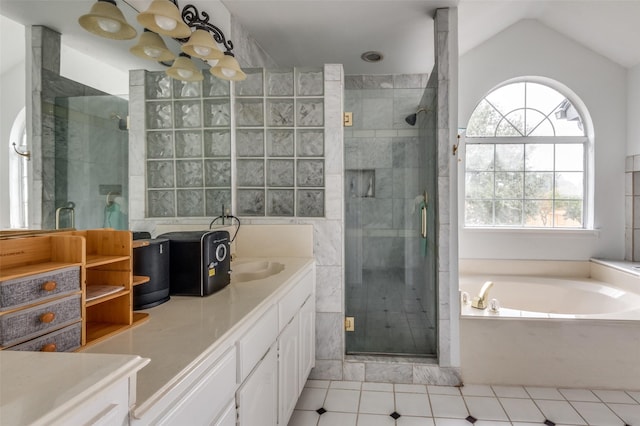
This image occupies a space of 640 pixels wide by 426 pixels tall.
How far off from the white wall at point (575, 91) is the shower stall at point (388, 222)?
3.77 feet

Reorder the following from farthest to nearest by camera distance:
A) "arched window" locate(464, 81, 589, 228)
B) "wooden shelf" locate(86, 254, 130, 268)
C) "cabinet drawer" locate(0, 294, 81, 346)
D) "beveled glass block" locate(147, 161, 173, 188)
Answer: "arched window" locate(464, 81, 589, 228)
"beveled glass block" locate(147, 161, 173, 188)
"wooden shelf" locate(86, 254, 130, 268)
"cabinet drawer" locate(0, 294, 81, 346)

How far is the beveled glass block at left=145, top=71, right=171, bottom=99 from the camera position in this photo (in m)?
1.45

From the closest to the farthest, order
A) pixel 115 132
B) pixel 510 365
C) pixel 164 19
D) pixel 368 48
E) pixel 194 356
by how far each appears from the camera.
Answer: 1. pixel 194 356
2. pixel 115 132
3. pixel 164 19
4. pixel 510 365
5. pixel 368 48

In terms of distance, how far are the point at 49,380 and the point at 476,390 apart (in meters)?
2.35

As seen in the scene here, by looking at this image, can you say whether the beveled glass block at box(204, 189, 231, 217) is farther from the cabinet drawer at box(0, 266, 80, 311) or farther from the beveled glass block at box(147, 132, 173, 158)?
the cabinet drawer at box(0, 266, 80, 311)

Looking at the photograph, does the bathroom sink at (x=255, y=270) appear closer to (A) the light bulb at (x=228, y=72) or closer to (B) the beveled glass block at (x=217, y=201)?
(B) the beveled glass block at (x=217, y=201)

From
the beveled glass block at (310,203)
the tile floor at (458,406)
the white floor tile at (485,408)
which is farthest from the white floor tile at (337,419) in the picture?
the beveled glass block at (310,203)

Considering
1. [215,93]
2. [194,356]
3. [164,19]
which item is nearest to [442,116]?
[215,93]

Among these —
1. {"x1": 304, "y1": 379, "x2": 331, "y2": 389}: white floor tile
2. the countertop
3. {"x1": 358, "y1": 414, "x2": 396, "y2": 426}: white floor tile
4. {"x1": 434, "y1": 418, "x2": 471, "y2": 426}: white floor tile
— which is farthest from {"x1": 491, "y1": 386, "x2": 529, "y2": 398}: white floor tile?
the countertop

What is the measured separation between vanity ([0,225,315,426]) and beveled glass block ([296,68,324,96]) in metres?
1.17

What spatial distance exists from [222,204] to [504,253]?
2626 millimetres

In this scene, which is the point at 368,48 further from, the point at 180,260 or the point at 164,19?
the point at 180,260

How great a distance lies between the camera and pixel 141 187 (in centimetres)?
142

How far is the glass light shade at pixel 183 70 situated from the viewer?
5.33 feet
